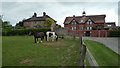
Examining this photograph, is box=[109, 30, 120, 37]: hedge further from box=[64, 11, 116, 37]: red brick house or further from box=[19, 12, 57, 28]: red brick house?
box=[19, 12, 57, 28]: red brick house

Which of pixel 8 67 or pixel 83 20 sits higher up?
pixel 83 20

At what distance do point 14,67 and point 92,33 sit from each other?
129ft

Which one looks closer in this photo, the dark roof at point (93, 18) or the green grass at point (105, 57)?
the green grass at point (105, 57)

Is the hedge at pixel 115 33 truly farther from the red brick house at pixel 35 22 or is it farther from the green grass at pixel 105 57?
the red brick house at pixel 35 22

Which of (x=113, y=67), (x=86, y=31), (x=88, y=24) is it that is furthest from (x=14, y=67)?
(x=88, y=24)

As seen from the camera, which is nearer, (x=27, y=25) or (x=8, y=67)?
(x=8, y=67)

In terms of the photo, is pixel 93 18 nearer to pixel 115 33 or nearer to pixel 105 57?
pixel 115 33

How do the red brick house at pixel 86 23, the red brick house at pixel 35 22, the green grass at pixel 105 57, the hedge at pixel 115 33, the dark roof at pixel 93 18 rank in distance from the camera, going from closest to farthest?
the green grass at pixel 105 57
the hedge at pixel 115 33
the red brick house at pixel 86 23
the dark roof at pixel 93 18
the red brick house at pixel 35 22

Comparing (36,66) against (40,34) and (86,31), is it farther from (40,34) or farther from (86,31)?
(86,31)

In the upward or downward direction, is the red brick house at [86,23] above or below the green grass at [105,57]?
above

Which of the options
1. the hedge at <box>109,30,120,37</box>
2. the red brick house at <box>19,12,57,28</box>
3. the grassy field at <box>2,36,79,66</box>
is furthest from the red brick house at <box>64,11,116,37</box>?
the grassy field at <box>2,36,79,66</box>

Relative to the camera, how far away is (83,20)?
2013 inches

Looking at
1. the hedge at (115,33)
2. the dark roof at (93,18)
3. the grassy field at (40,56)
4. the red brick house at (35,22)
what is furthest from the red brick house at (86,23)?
the grassy field at (40,56)

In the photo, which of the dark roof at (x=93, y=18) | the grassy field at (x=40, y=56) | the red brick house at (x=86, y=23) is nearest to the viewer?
the grassy field at (x=40, y=56)
